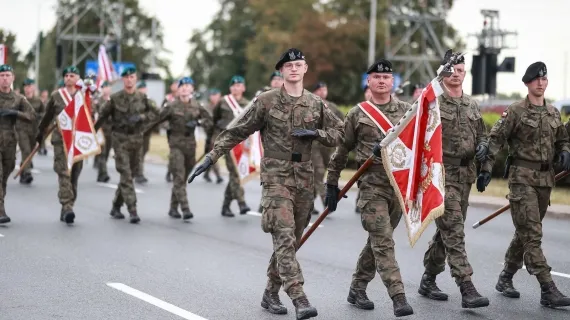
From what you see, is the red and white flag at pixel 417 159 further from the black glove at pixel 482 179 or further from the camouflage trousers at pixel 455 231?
the black glove at pixel 482 179

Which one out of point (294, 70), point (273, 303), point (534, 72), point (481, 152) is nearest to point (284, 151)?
point (294, 70)

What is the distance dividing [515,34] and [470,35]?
4.30ft

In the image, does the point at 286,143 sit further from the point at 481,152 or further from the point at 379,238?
the point at 481,152

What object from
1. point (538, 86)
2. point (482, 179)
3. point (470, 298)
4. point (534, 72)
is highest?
point (534, 72)

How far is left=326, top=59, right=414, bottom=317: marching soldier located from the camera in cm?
869

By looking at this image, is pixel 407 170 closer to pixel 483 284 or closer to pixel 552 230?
pixel 483 284

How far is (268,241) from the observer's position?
13656 millimetres

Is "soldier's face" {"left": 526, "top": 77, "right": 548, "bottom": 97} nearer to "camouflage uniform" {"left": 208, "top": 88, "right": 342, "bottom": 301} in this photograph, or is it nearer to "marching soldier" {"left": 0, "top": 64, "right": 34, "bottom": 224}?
"camouflage uniform" {"left": 208, "top": 88, "right": 342, "bottom": 301}

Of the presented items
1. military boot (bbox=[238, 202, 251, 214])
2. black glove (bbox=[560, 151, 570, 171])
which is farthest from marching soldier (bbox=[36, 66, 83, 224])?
black glove (bbox=[560, 151, 570, 171])

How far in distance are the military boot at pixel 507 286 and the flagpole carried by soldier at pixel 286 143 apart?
2123 mm

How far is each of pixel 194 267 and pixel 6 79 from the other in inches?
203

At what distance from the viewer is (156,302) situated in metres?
9.23

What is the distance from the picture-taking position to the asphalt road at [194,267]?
354 inches

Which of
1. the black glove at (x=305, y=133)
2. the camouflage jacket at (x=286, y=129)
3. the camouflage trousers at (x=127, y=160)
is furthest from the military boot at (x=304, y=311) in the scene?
the camouflage trousers at (x=127, y=160)
